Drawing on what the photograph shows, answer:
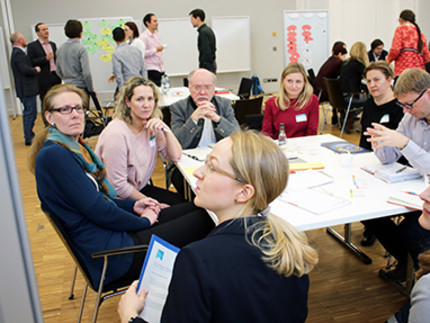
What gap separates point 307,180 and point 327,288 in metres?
0.75

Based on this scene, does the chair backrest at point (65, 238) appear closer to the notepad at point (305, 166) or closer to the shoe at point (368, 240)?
the notepad at point (305, 166)

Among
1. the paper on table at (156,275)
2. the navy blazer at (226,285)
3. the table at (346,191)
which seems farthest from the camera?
the table at (346,191)

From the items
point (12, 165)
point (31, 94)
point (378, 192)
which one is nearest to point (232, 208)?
point (12, 165)

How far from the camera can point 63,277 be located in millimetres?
2746

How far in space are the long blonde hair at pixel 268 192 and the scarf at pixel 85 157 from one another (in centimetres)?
99

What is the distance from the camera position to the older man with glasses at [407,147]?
7.04ft

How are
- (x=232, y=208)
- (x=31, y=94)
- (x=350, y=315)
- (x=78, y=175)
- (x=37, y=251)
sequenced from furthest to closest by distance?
(x=31, y=94) → (x=37, y=251) → (x=350, y=315) → (x=78, y=175) → (x=232, y=208)

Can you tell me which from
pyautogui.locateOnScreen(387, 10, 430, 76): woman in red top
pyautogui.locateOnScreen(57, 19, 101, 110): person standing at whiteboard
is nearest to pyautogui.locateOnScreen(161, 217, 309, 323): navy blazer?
pyautogui.locateOnScreen(57, 19, 101, 110): person standing at whiteboard

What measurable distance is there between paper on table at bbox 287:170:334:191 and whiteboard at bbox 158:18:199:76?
7.51m

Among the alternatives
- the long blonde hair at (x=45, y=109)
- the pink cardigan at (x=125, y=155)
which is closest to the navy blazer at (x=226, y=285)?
the long blonde hair at (x=45, y=109)

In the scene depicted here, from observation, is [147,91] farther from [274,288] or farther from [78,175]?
[274,288]

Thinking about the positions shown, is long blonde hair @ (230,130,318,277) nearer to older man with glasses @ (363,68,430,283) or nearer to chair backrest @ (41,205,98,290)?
chair backrest @ (41,205,98,290)

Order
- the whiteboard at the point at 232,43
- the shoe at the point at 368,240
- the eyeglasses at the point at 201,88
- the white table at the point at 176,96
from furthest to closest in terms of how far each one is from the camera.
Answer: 1. the whiteboard at the point at 232,43
2. the white table at the point at 176,96
3. the eyeglasses at the point at 201,88
4. the shoe at the point at 368,240

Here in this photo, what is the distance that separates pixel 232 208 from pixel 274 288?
265 mm
